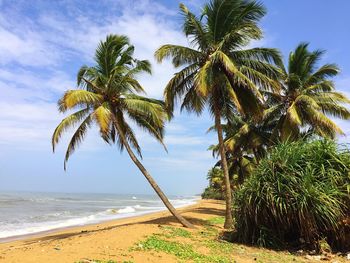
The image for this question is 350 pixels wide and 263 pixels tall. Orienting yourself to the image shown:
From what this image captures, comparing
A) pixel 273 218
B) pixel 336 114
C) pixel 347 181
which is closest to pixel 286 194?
Result: pixel 273 218

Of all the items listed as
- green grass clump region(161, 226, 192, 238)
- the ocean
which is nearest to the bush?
green grass clump region(161, 226, 192, 238)

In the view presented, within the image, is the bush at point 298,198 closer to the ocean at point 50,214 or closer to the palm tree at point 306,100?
the palm tree at point 306,100

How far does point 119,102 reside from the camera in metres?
15.0

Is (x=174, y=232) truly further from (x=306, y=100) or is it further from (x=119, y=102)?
(x=306, y=100)

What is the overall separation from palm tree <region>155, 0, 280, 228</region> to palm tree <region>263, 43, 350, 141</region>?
407 cm

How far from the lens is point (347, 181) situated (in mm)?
11453

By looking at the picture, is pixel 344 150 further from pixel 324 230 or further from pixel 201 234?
pixel 201 234

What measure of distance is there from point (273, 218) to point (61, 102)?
27.5ft

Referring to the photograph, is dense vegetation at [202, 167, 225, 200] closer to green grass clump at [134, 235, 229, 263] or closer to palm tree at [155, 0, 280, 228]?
palm tree at [155, 0, 280, 228]

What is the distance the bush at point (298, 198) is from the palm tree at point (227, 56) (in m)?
3.32

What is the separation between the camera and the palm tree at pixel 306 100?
1984 centimetres

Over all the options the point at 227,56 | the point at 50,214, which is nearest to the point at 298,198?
the point at 227,56

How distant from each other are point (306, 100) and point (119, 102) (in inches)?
405

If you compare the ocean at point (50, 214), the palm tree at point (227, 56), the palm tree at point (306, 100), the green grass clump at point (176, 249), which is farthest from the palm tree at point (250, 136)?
the green grass clump at point (176, 249)
